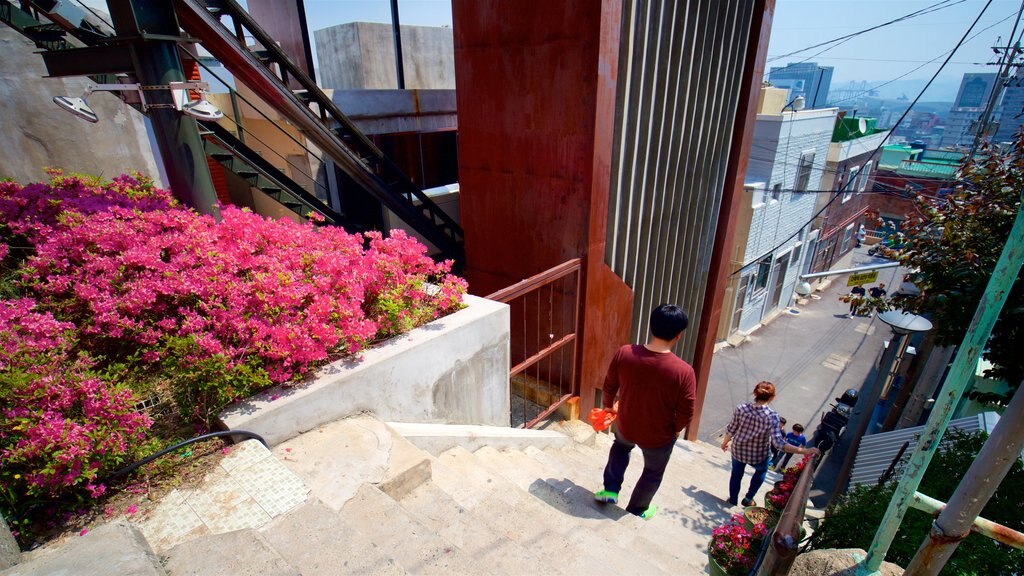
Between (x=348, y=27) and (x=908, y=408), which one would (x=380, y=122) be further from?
(x=908, y=408)

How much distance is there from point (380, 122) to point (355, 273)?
515 centimetres

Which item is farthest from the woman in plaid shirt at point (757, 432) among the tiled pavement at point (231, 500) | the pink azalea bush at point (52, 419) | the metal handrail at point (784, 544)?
the pink azalea bush at point (52, 419)

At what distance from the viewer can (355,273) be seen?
11.1ft

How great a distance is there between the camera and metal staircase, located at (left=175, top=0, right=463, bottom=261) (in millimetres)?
4289

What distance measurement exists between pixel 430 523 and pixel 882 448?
7968 mm

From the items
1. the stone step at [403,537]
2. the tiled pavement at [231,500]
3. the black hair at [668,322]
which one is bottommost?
the stone step at [403,537]

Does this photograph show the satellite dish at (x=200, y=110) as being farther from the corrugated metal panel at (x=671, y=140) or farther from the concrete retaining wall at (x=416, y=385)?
the corrugated metal panel at (x=671, y=140)

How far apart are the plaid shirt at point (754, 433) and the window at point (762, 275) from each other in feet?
47.4

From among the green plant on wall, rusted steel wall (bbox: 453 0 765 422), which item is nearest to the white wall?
rusted steel wall (bbox: 453 0 765 422)

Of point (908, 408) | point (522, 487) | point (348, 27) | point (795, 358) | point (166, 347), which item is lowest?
point (795, 358)

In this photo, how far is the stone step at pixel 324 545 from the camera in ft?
6.55

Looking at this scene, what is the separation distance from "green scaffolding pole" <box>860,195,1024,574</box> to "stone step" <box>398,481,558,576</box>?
168 cm

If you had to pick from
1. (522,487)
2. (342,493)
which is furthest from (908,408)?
(342,493)

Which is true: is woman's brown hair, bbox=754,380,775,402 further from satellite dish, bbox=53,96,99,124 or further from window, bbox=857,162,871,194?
window, bbox=857,162,871,194
